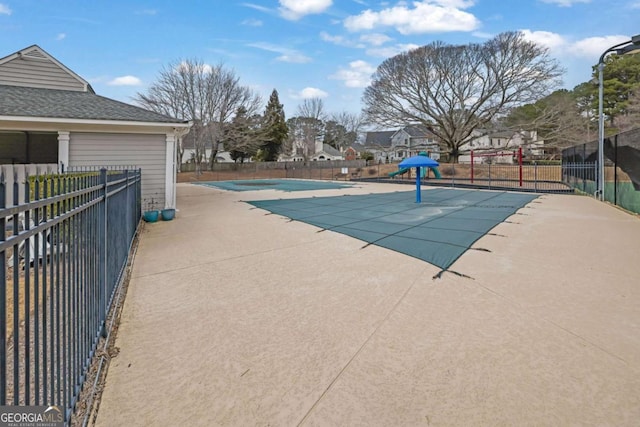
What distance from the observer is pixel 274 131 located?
135 ft

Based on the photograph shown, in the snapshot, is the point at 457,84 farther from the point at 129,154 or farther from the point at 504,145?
the point at 129,154

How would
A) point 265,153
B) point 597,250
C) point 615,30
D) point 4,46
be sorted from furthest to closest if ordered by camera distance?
point 265,153, point 615,30, point 4,46, point 597,250

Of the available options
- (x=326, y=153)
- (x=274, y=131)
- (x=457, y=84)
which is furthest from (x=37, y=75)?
(x=326, y=153)

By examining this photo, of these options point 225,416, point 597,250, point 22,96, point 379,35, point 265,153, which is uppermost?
point 379,35

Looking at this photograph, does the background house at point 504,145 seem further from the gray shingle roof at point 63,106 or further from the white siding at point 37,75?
the white siding at point 37,75

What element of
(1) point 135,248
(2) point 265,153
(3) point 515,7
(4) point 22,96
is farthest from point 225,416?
(2) point 265,153

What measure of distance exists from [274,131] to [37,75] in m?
31.8

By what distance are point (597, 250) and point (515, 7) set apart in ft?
62.9

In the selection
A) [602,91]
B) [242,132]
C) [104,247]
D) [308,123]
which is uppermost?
[308,123]

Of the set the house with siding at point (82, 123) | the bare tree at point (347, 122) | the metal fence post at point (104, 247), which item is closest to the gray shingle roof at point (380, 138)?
the bare tree at point (347, 122)

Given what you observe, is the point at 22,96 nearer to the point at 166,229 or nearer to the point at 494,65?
the point at 166,229

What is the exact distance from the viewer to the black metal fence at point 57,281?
116 centimetres

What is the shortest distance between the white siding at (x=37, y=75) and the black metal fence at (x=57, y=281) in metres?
9.82

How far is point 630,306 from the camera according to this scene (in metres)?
3.18
